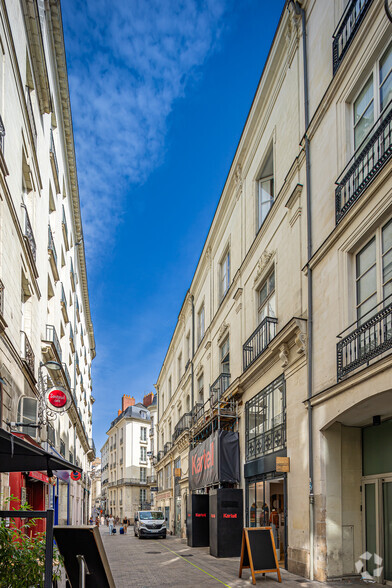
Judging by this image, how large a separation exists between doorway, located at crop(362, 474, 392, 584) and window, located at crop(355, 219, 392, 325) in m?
3.25

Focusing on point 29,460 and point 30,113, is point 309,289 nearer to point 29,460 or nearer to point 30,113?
point 29,460

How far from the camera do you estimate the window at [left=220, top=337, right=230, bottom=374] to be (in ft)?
73.0

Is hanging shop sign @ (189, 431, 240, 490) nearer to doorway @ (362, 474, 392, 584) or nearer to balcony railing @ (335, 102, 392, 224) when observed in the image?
doorway @ (362, 474, 392, 584)

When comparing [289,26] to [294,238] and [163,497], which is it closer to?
[294,238]

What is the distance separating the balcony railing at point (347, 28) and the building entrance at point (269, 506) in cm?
1020

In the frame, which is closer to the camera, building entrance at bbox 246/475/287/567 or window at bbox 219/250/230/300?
building entrance at bbox 246/475/287/567

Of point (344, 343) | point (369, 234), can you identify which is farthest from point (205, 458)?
point (369, 234)

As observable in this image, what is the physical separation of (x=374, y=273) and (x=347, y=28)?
553 cm

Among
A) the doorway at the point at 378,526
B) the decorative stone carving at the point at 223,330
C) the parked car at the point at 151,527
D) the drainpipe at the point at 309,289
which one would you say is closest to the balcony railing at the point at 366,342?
the drainpipe at the point at 309,289

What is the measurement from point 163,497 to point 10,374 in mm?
31925

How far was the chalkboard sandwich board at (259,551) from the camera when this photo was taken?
37.2 feet

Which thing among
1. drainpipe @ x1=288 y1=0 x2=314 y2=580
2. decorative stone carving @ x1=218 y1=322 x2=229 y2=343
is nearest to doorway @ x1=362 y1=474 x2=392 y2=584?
drainpipe @ x1=288 y1=0 x2=314 y2=580

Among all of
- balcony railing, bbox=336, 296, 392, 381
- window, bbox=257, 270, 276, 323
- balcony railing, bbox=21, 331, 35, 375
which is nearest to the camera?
balcony railing, bbox=336, 296, 392, 381

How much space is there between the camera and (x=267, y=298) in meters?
16.8
